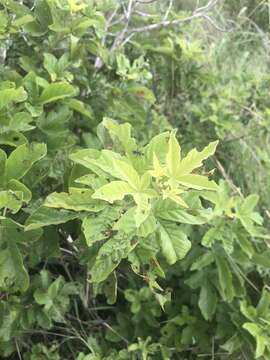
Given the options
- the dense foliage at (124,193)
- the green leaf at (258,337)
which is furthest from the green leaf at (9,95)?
the green leaf at (258,337)

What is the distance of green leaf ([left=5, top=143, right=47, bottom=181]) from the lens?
116cm

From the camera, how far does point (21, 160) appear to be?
1.17m

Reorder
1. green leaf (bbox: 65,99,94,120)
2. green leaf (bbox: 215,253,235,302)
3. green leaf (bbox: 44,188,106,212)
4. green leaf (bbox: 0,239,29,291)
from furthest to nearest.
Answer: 1. green leaf (bbox: 215,253,235,302)
2. green leaf (bbox: 65,99,94,120)
3. green leaf (bbox: 0,239,29,291)
4. green leaf (bbox: 44,188,106,212)

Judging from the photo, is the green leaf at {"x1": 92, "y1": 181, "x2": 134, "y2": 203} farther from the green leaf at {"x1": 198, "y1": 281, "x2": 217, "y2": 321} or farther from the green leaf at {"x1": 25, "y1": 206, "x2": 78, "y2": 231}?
the green leaf at {"x1": 198, "y1": 281, "x2": 217, "y2": 321}

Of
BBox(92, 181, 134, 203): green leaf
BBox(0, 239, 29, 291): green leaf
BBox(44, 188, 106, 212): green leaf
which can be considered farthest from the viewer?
BBox(0, 239, 29, 291): green leaf

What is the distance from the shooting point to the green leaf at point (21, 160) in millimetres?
1155

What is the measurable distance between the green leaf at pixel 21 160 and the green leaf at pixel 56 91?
0.30 metres

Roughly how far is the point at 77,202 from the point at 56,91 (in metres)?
0.50

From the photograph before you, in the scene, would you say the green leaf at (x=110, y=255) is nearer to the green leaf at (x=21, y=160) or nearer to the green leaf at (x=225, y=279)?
the green leaf at (x=21, y=160)

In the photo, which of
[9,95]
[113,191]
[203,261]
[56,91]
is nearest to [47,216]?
[113,191]

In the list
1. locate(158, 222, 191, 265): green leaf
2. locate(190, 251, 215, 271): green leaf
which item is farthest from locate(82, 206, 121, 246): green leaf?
locate(190, 251, 215, 271): green leaf

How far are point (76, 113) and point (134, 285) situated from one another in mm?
635

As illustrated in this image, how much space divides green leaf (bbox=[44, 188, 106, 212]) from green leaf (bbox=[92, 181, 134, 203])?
0.10 m

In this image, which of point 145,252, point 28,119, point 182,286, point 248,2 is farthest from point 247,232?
point 248,2
